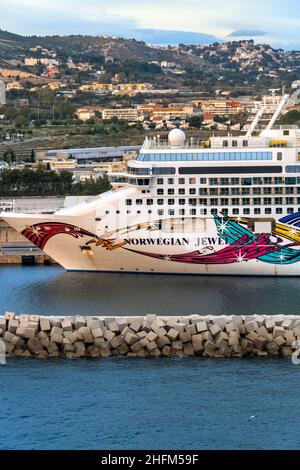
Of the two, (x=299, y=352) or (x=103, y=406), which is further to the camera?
(x=299, y=352)

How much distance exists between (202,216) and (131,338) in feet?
28.8

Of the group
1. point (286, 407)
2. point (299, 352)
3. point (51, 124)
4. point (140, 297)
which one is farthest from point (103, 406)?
point (51, 124)

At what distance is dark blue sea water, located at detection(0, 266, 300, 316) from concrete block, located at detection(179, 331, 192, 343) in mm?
3703

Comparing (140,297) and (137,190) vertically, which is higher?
(137,190)

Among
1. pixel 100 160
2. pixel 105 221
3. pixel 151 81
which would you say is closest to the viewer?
pixel 105 221

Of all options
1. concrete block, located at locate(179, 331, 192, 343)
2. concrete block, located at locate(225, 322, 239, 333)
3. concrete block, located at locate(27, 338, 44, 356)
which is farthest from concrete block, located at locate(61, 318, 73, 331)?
concrete block, located at locate(225, 322, 239, 333)

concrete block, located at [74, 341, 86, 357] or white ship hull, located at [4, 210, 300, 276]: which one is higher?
white ship hull, located at [4, 210, 300, 276]

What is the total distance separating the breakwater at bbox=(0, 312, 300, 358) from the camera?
22.4 metres

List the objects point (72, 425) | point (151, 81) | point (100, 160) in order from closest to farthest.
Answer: point (72, 425) < point (100, 160) < point (151, 81)

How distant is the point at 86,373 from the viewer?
2153cm

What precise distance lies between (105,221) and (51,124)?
181 ft

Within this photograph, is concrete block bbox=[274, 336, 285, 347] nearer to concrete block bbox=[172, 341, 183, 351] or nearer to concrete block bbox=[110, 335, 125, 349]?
concrete block bbox=[172, 341, 183, 351]

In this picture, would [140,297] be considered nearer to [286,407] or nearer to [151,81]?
[286,407]

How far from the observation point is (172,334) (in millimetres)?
22422
